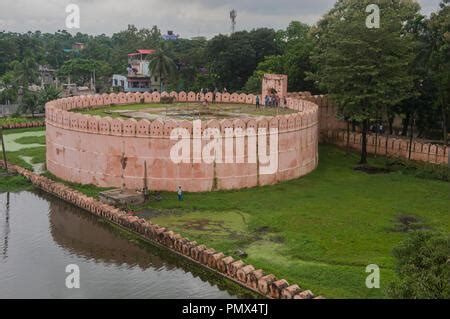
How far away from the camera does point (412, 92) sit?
34625 millimetres

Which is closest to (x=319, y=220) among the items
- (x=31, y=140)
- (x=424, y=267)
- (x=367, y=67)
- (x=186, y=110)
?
(x=424, y=267)

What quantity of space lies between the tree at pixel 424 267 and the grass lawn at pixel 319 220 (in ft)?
8.31

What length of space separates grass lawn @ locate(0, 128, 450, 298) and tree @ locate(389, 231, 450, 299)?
8.31 ft

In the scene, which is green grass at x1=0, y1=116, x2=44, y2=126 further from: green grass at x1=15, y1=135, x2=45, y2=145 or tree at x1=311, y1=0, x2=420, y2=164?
tree at x1=311, y1=0, x2=420, y2=164

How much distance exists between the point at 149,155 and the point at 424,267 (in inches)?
615

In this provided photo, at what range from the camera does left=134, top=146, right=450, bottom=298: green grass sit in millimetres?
17656

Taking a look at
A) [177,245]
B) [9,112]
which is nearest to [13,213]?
[177,245]

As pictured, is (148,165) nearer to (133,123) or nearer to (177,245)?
(133,123)

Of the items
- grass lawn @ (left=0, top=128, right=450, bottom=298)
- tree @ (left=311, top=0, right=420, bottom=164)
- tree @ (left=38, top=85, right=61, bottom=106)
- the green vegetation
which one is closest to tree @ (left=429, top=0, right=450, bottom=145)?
tree @ (left=311, top=0, right=420, bottom=164)

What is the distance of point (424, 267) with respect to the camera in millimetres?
13125

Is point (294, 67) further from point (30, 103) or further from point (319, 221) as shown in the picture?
point (319, 221)

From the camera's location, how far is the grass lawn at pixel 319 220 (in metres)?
17.7

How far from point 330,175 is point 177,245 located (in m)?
12.3

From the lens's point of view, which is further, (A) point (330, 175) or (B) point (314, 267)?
(A) point (330, 175)
